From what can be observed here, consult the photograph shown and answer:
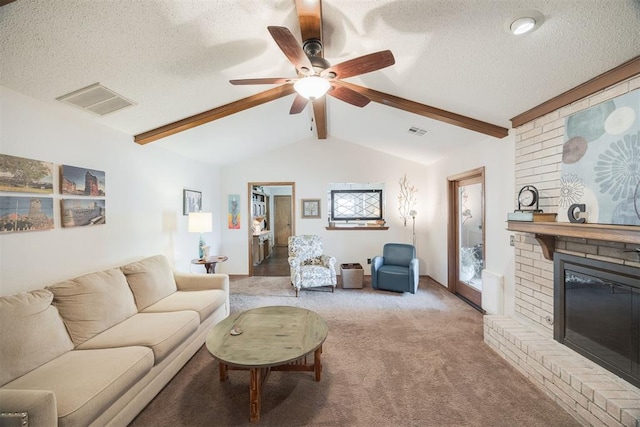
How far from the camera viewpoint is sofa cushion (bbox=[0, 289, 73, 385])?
1479 millimetres

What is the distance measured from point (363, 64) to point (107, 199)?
9.33 feet

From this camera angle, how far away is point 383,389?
2.02m

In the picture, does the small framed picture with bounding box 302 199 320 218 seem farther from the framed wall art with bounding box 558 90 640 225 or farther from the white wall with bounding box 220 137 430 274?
the framed wall art with bounding box 558 90 640 225

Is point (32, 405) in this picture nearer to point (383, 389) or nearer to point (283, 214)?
point (383, 389)

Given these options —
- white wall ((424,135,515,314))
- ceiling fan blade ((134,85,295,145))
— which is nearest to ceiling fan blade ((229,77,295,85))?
ceiling fan blade ((134,85,295,145))

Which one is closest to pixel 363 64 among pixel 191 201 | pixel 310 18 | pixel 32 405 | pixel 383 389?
pixel 310 18

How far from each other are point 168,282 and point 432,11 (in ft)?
11.5

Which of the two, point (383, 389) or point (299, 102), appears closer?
point (383, 389)

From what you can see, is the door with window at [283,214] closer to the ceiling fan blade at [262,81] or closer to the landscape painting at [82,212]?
the landscape painting at [82,212]

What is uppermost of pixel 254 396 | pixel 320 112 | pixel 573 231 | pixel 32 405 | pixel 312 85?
pixel 320 112

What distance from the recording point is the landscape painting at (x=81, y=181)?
2232 mm

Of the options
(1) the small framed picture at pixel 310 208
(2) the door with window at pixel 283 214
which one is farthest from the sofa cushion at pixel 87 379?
(2) the door with window at pixel 283 214

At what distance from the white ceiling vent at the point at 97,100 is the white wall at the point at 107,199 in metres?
0.17

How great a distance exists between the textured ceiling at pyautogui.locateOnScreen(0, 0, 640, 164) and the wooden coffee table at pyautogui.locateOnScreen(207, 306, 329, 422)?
7.31 ft
